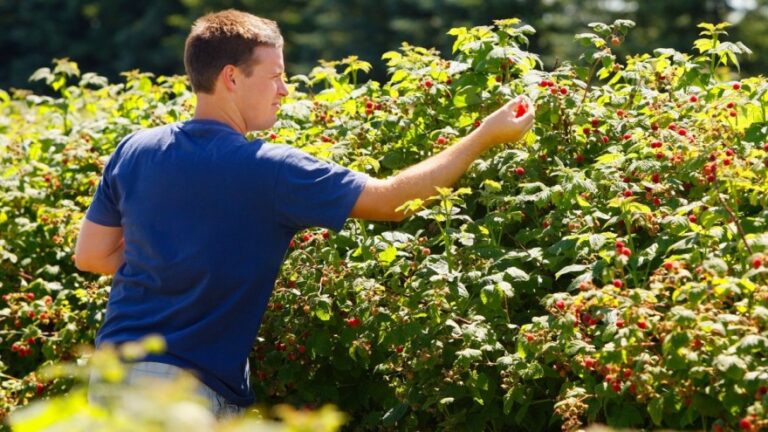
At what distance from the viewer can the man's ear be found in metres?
3.68

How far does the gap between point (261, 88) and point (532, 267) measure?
46.5 inches

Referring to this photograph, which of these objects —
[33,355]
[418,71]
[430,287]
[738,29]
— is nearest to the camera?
[430,287]

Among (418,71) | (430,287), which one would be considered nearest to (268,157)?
(430,287)

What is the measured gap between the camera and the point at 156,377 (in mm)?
3451

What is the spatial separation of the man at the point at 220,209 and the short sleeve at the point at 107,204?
0.07 metres

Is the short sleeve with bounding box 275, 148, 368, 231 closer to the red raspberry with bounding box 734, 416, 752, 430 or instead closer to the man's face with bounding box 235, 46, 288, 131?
the man's face with bounding box 235, 46, 288, 131

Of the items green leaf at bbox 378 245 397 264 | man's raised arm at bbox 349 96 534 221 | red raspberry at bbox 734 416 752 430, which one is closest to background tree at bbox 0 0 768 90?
green leaf at bbox 378 245 397 264

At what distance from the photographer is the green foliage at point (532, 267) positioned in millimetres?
3400

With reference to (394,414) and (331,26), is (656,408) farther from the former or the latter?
(331,26)

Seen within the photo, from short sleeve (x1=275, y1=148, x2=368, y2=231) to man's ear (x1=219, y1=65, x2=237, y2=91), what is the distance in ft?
1.08

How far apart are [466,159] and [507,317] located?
0.65 meters

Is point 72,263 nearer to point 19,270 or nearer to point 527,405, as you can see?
point 19,270

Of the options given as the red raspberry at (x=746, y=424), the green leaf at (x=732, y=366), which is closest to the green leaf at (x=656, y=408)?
the green leaf at (x=732, y=366)

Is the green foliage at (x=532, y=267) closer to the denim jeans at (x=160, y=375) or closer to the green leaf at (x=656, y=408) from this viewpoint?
the green leaf at (x=656, y=408)
